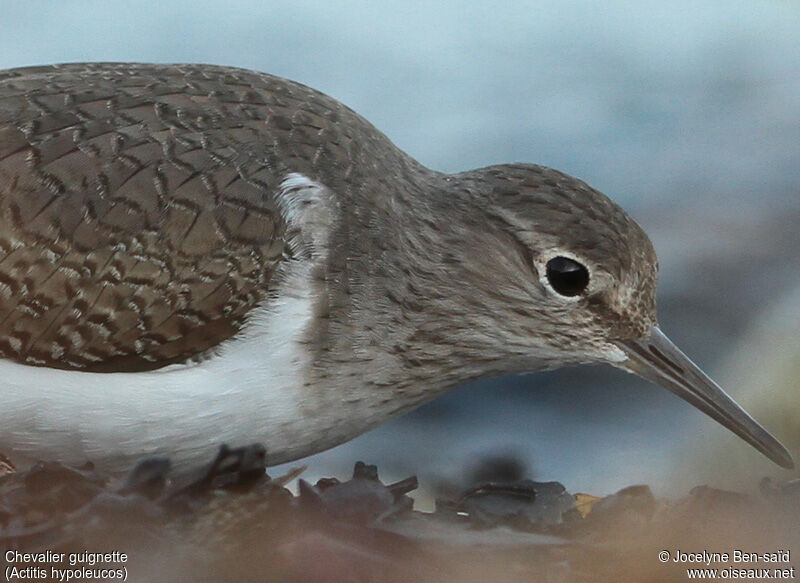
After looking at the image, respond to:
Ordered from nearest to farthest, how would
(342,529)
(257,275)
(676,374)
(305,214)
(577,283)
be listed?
1. (342,529)
2. (257,275)
3. (305,214)
4. (577,283)
5. (676,374)

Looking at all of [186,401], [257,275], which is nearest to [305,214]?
[257,275]

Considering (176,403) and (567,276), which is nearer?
(176,403)

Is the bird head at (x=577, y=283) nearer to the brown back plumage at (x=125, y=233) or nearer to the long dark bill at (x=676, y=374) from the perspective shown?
the long dark bill at (x=676, y=374)

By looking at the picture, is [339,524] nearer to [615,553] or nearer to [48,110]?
[615,553]

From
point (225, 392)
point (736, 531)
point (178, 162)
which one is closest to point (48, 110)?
point (178, 162)

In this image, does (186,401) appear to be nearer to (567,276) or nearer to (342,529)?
(342,529)

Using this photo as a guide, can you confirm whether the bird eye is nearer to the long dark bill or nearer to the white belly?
the long dark bill

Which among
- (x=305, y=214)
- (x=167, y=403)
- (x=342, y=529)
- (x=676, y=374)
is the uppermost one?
(x=305, y=214)
